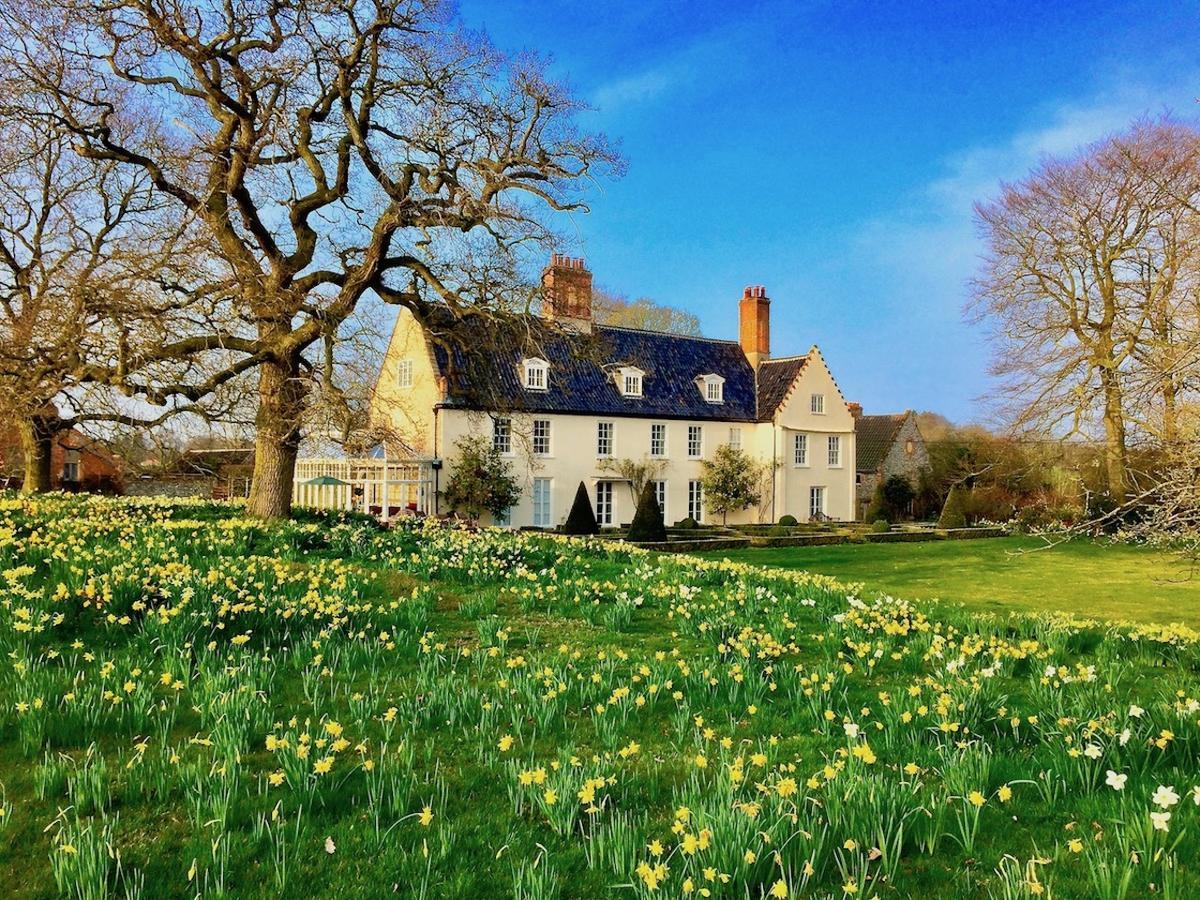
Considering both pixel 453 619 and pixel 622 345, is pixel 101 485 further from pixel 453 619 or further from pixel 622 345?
pixel 453 619

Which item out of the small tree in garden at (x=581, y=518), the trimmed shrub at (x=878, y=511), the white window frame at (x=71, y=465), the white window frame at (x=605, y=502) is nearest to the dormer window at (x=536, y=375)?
the white window frame at (x=605, y=502)

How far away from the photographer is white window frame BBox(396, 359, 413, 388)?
30953mm

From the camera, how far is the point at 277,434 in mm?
12836

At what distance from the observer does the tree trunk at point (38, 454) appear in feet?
64.8

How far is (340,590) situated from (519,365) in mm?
24566

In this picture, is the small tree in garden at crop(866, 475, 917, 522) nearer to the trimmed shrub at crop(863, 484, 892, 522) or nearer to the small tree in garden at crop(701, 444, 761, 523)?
the trimmed shrub at crop(863, 484, 892, 522)

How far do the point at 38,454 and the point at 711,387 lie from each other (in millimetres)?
25893

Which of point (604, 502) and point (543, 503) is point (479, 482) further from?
point (604, 502)

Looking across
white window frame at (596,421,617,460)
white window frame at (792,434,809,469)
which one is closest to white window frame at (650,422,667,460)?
white window frame at (596,421,617,460)

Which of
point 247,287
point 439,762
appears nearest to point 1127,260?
point 247,287

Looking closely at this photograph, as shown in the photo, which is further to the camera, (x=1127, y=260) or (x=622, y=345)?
(x=622, y=345)

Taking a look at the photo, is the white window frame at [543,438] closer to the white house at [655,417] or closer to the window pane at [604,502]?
the white house at [655,417]

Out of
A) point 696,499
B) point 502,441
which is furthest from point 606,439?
point 696,499

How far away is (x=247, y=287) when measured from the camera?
1240cm
